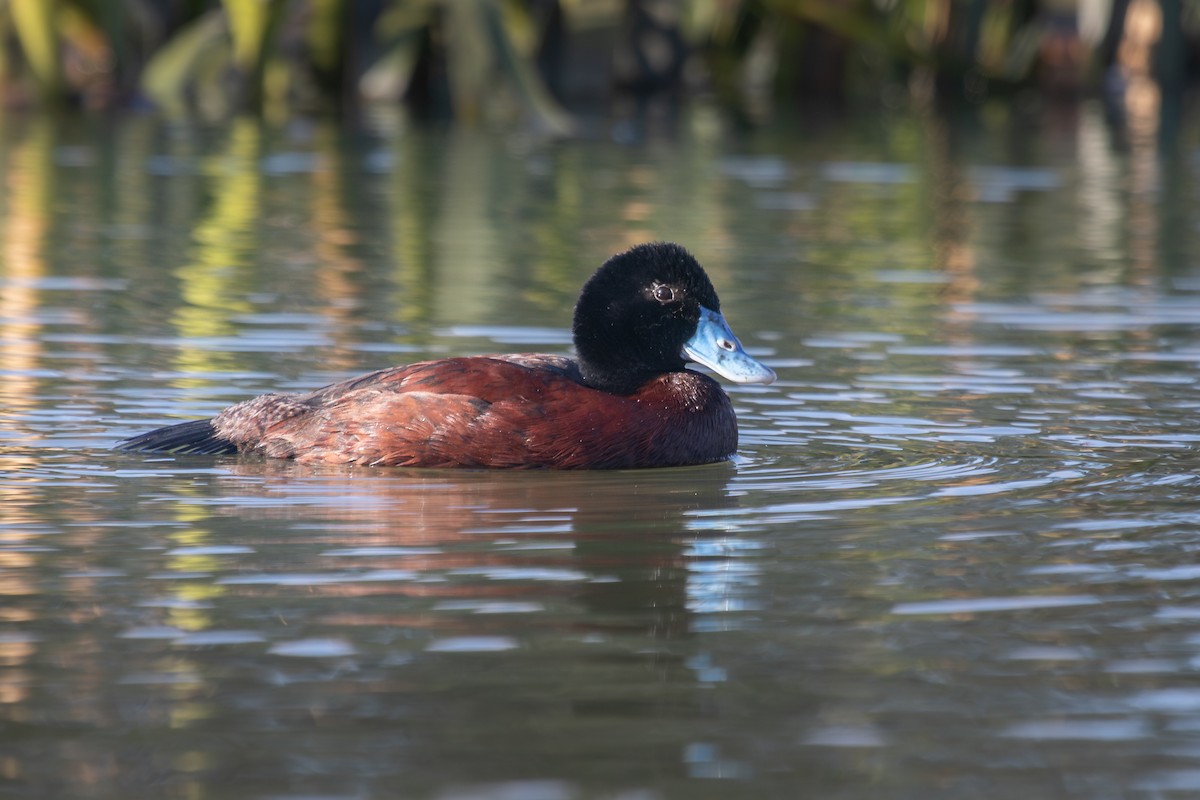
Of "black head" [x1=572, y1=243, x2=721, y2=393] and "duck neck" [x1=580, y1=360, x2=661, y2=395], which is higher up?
"black head" [x1=572, y1=243, x2=721, y2=393]

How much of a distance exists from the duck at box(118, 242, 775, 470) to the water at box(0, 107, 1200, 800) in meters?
0.15

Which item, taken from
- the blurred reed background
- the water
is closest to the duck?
the water

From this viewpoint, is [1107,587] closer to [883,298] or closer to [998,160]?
[883,298]

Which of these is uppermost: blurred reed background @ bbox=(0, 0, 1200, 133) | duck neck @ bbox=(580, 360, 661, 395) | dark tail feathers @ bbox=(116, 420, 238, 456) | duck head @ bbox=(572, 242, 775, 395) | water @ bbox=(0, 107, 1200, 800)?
blurred reed background @ bbox=(0, 0, 1200, 133)

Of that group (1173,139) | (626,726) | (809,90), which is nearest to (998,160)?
(1173,139)

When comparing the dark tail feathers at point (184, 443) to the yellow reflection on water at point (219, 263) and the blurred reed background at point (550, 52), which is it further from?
the blurred reed background at point (550, 52)

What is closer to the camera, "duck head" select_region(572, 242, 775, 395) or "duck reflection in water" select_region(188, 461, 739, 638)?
"duck reflection in water" select_region(188, 461, 739, 638)

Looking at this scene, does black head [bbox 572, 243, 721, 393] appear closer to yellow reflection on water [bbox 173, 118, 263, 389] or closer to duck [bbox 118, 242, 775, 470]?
duck [bbox 118, 242, 775, 470]

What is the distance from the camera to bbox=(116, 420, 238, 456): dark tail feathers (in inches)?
360

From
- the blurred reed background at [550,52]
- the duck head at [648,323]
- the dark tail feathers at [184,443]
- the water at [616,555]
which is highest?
the blurred reed background at [550,52]

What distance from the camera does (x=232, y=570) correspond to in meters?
6.94

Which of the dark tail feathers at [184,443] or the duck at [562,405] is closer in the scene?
the duck at [562,405]

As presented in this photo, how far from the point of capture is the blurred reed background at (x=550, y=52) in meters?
25.9

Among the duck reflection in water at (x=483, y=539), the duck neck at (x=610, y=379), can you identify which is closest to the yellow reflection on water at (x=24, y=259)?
the duck reflection in water at (x=483, y=539)
